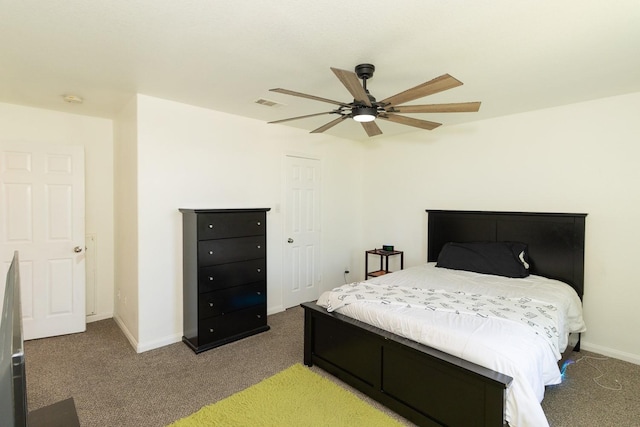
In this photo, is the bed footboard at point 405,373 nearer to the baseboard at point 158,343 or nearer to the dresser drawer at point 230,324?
the dresser drawer at point 230,324

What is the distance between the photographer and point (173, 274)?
334 cm

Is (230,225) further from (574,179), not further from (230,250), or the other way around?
(574,179)

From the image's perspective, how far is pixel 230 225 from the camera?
130 inches

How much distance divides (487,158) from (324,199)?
85.5 inches

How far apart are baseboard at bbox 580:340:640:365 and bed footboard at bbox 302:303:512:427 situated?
7.47ft

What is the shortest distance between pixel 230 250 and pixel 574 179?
11.6ft

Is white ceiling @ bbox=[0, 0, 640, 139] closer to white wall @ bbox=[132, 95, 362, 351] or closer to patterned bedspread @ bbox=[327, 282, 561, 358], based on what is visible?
white wall @ bbox=[132, 95, 362, 351]

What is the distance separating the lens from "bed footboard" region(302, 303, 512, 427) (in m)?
1.77

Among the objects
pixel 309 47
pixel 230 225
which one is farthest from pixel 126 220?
pixel 309 47

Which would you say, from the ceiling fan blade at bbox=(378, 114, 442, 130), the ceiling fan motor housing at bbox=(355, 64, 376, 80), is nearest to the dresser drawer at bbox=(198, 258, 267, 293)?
the ceiling fan blade at bbox=(378, 114, 442, 130)

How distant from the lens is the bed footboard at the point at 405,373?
5.79 feet

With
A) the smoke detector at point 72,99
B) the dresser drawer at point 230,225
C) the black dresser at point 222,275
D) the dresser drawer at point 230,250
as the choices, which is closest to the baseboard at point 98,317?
the black dresser at point 222,275

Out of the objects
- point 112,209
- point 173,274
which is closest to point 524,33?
point 173,274

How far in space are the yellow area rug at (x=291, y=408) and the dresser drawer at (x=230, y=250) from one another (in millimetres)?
1226
